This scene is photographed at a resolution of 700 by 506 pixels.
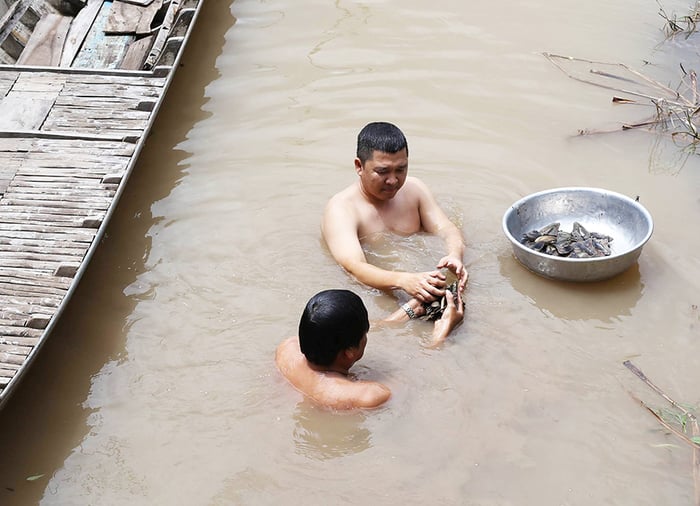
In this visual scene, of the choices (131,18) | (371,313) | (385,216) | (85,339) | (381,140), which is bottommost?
(85,339)

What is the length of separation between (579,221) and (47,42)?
449 cm

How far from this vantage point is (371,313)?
433 centimetres

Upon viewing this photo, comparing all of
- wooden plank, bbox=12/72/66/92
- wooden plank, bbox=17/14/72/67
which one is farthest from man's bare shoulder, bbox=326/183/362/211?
wooden plank, bbox=17/14/72/67

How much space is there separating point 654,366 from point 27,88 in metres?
4.57

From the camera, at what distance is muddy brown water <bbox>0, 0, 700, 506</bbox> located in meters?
3.55

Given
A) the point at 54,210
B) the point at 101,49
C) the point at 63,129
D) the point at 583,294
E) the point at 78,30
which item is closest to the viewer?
the point at 583,294

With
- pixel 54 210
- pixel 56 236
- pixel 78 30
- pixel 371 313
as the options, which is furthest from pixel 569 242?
pixel 78 30

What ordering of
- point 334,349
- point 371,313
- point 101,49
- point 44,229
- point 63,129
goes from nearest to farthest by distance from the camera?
point 334,349, point 371,313, point 44,229, point 63,129, point 101,49

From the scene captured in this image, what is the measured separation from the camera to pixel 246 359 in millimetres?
4102

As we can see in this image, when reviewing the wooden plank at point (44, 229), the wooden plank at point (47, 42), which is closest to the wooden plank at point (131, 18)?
the wooden plank at point (47, 42)

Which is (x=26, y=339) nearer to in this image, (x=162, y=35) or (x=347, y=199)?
(x=347, y=199)

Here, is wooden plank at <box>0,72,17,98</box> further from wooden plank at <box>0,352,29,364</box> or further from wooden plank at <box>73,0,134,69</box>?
wooden plank at <box>0,352,29,364</box>

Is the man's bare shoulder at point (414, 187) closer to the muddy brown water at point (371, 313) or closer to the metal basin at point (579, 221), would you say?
the muddy brown water at point (371, 313)

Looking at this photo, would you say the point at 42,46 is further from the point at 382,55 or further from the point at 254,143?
the point at 382,55
